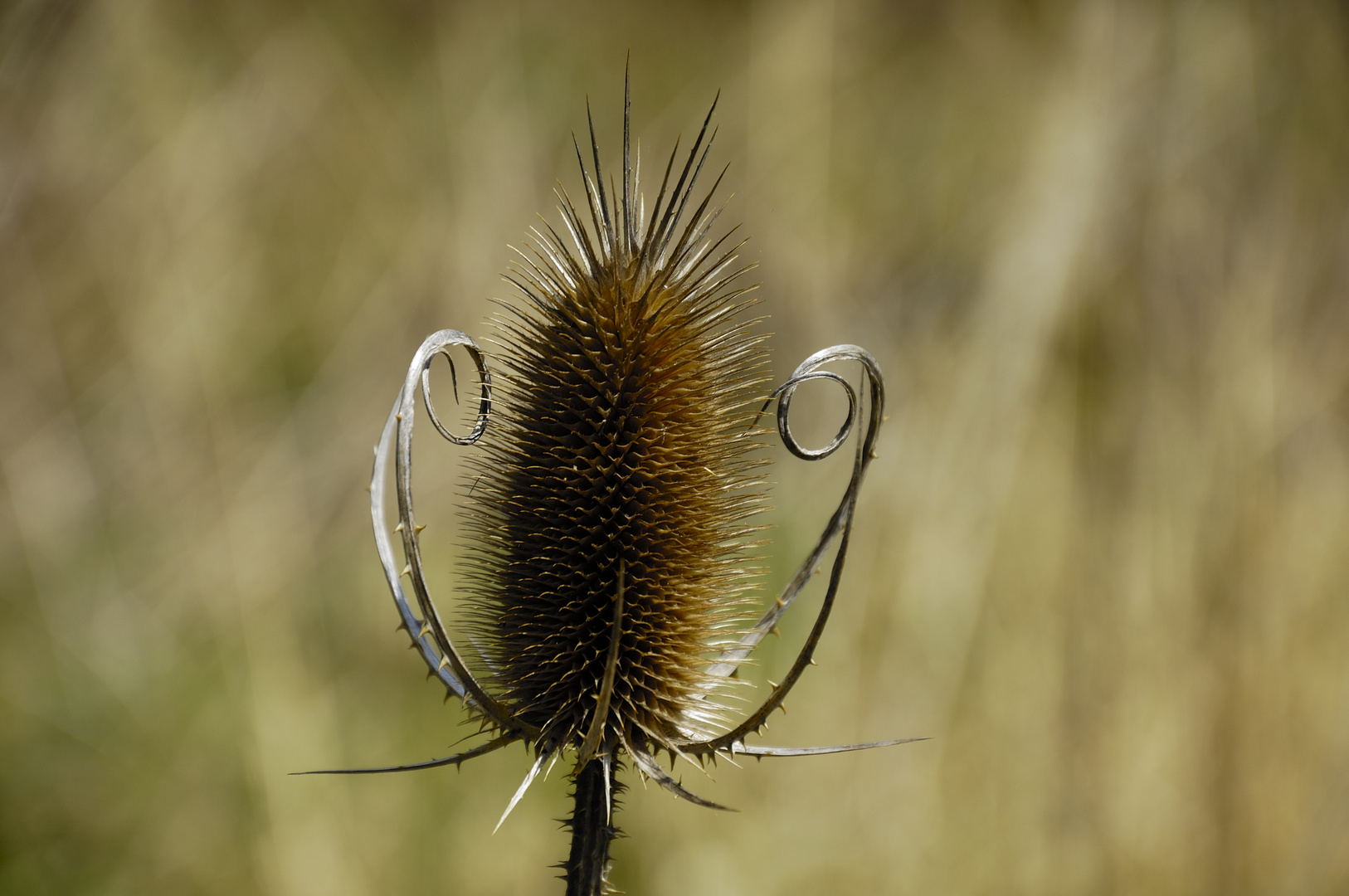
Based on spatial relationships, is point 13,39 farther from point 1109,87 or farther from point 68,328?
point 1109,87

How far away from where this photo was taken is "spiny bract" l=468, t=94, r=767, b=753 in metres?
1.02

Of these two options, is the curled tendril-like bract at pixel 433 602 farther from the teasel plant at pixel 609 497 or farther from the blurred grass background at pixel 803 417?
the blurred grass background at pixel 803 417

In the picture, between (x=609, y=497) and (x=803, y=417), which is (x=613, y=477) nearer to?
(x=609, y=497)

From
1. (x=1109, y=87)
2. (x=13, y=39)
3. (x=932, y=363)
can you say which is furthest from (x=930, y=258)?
(x=13, y=39)

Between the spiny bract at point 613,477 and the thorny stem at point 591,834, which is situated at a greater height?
the spiny bract at point 613,477

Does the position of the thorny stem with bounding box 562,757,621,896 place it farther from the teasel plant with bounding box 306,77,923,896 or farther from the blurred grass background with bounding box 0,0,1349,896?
the blurred grass background with bounding box 0,0,1349,896

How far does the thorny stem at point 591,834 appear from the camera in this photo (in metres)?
1.01

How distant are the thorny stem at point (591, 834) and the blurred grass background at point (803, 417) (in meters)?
2.06

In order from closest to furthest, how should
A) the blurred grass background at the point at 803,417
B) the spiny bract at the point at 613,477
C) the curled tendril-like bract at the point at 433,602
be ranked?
the curled tendril-like bract at the point at 433,602 < the spiny bract at the point at 613,477 < the blurred grass background at the point at 803,417

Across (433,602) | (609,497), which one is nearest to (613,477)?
(609,497)

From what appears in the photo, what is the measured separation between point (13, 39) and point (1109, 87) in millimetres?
4206

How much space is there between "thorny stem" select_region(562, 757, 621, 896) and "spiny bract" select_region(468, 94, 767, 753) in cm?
4

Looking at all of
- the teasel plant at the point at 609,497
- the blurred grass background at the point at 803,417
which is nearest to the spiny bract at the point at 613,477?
the teasel plant at the point at 609,497

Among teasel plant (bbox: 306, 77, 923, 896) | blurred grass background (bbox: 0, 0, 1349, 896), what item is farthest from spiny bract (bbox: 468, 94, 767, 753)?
blurred grass background (bbox: 0, 0, 1349, 896)
